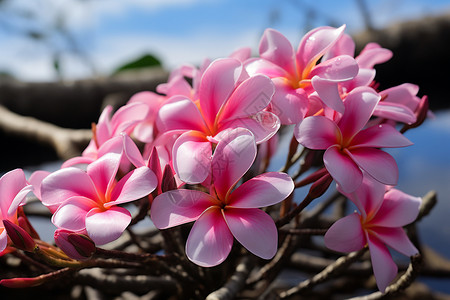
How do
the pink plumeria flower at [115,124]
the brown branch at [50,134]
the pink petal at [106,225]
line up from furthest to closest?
1. the brown branch at [50,134]
2. the pink plumeria flower at [115,124]
3. the pink petal at [106,225]

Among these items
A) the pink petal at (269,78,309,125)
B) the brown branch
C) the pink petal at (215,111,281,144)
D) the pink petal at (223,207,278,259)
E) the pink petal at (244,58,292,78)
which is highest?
the pink petal at (244,58,292,78)

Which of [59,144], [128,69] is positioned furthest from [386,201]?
[128,69]

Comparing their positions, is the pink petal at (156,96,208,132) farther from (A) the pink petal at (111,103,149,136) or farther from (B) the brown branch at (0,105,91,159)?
(B) the brown branch at (0,105,91,159)

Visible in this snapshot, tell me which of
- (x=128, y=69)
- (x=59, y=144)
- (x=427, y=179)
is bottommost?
(x=427, y=179)

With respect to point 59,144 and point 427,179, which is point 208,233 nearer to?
point 59,144

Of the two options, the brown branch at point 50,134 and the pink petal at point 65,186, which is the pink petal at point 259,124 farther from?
the brown branch at point 50,134

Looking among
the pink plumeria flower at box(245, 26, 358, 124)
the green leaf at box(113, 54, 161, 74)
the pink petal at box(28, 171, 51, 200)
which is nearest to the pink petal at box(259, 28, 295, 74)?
the pink plumeria flower at box(245, 26, 358, 124)

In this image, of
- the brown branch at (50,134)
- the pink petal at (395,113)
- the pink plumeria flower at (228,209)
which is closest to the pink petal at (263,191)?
the pink plumeria flower at (228,209)
